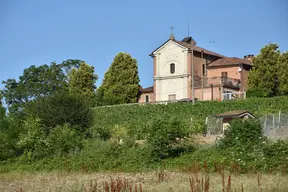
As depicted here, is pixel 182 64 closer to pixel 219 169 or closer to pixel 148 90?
pixel 148 90

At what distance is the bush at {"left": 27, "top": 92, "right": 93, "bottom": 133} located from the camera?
105 ft

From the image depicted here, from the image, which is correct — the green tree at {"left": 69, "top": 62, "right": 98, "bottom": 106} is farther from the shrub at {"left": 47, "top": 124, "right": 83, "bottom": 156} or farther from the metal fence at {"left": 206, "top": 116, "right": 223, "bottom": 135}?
the shrub at {"left": 47, "top": 124, "right": 83, "bottom": 156}

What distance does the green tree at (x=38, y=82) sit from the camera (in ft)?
235

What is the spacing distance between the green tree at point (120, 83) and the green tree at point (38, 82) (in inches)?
447

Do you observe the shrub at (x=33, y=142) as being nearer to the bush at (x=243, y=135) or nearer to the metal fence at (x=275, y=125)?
the bush at (x=243, y=135)

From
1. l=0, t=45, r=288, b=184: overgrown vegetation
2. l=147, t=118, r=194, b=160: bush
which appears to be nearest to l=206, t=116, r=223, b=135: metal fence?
l=0, t=45, r=288, b=184: overgrown vegetation

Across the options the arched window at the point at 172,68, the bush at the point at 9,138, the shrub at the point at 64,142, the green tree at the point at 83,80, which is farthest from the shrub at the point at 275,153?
the green tree at the point at 83,80

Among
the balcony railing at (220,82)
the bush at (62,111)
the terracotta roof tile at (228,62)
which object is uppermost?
the terracotta roof tile at (228,62)

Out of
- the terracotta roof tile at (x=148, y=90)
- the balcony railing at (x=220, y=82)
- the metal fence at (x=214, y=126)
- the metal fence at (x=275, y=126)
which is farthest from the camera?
the terracotta roof tile at (x=148, y=90)

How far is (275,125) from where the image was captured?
28.1 meters

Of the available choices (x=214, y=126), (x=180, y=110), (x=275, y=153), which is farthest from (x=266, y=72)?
(x=275, y=153)

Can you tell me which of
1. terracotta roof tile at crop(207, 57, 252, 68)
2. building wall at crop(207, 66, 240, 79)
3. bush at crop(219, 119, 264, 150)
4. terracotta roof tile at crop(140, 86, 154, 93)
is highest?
→ terracotta roof tile at crop(207, 57, 252, 68)

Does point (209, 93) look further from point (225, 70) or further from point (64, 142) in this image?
point (64, 142)

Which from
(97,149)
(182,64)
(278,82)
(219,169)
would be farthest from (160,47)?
(219,169)
